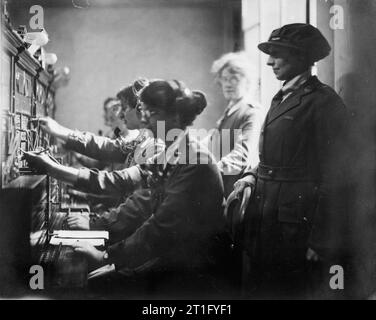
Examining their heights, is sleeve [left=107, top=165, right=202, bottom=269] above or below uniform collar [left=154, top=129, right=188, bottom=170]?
below

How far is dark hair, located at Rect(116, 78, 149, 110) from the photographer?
269 centimetres

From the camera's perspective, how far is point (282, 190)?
2.61 metres

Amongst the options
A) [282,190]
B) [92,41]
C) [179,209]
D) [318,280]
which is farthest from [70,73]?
[318,280]

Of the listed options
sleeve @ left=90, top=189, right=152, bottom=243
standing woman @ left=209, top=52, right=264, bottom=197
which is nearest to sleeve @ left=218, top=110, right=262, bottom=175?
standing woman @ left=209, top=52, right=264, bottom=197

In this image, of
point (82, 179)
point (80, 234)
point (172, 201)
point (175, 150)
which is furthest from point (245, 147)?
point (80, 234)

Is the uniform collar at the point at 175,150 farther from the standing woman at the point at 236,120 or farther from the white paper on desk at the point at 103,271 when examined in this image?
the white paper on desk at the point at 103,271

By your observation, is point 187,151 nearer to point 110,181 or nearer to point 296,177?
point 110,181

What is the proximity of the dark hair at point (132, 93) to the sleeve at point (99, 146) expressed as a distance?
0.18m

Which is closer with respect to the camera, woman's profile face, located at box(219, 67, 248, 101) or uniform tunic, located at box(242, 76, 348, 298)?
uniform tunic, located at box(242, 76, 348, 298)

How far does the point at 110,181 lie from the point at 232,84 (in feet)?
2.64

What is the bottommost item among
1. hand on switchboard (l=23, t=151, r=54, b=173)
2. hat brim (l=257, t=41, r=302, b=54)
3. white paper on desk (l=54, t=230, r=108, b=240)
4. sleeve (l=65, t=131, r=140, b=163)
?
white paper on desk (l=54, t=230, r=108, b=240)

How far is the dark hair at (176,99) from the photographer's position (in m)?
2.62

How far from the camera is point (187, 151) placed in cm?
262

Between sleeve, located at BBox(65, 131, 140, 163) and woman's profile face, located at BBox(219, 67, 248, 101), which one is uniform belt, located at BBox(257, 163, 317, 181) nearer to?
woman's profile face, located at BBox(219, 67, 248, 101)
